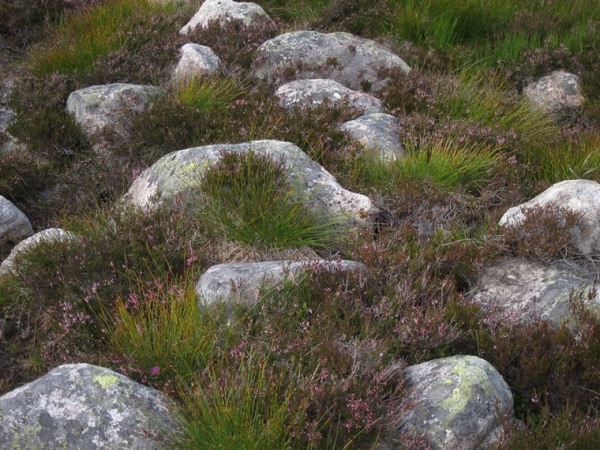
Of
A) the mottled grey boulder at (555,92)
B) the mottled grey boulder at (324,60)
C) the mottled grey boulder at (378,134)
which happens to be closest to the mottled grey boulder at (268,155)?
the mottled grey boulder at (378,134)

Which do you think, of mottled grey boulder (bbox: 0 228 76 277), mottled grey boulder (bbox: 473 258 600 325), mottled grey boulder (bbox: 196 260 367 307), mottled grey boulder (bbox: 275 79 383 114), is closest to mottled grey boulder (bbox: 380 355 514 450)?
mottled grey boulder (bbox: 473 258 600 325)

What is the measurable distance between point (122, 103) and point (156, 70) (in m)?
1.00

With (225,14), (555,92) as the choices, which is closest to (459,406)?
(555,92)

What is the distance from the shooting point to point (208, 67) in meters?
8.40

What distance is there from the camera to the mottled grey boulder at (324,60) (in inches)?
339

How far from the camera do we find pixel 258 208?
18.7ft

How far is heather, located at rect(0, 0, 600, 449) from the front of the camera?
423 centimetres

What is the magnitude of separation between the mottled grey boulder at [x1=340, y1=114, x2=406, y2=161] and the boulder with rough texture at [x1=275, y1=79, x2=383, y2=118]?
0.31m

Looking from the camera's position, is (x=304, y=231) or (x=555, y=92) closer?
(x=304, y=231)

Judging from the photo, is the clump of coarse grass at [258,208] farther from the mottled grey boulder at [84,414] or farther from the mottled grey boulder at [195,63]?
the mottled grey boulder at [195,63]

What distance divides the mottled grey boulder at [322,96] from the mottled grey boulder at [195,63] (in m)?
0.79

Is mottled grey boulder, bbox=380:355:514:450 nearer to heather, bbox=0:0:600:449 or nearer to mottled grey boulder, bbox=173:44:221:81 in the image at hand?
heather, bbox=0:0:600:449

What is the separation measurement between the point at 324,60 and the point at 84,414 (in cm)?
577

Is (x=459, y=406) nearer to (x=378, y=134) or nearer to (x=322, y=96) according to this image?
(x=378, y=134)
